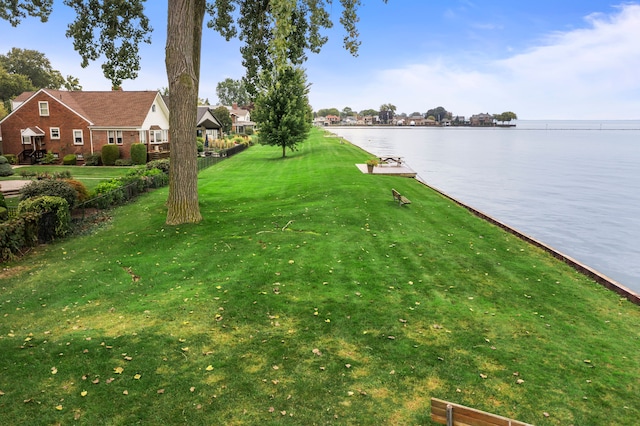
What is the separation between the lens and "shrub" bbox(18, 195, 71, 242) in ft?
50.2

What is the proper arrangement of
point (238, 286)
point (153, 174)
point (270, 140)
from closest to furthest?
1. point (238, 286)
2. point (153, 174)
3. point (270, 140)

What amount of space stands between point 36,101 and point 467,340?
49.5 m

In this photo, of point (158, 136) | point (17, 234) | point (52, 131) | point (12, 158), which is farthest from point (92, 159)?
point (17, 234)

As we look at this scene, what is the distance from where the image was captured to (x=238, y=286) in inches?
439

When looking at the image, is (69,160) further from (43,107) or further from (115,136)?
(43,107)

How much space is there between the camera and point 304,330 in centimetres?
895

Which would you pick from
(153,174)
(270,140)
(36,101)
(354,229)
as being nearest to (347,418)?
A: (354,229)

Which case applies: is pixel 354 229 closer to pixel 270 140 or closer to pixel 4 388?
pixel 4 388

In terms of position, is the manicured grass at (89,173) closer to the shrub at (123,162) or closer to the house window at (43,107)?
the shrub at (123,162)

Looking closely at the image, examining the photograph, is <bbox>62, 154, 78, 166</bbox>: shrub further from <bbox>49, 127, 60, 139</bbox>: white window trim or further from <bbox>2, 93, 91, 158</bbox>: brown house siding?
<bbox>49, 127, 60, 139</bbox>: white window trim

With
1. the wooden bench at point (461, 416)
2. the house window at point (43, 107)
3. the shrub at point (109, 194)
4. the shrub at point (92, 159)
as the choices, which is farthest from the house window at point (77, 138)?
the wooden bench at point (461, 416)

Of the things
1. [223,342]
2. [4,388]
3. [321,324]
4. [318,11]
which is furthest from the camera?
[318,11]

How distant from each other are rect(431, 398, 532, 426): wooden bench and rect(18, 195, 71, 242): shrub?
15445 mm

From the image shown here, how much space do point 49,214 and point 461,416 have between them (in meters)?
16.1
